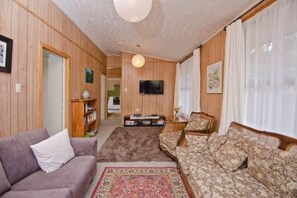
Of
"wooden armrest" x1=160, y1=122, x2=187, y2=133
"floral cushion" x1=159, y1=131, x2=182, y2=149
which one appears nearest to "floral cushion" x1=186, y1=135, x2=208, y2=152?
"floral cushion" x1=159, y1=131, x2=182, y2=149

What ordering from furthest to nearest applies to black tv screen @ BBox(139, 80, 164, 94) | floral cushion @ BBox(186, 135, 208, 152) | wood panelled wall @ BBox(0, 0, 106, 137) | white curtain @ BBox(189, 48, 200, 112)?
black tv screen @ BBox(139, 80, 164, 94) < white curtain @ BBox(189, 48, 200, 112) < floral cushion @ BBox(186, 135, 208, 152) < wood panelled wall @ BBox(0, 0, 106, 137)

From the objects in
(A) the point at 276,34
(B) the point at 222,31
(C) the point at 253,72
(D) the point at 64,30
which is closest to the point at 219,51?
(B) the point at 222,31

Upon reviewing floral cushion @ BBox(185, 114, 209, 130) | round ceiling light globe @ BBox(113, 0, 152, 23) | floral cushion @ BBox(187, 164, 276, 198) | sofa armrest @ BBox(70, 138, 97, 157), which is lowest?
floral cushion @ BBox(187, 164, 276, 198)

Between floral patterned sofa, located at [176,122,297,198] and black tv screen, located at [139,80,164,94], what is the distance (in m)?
3.96

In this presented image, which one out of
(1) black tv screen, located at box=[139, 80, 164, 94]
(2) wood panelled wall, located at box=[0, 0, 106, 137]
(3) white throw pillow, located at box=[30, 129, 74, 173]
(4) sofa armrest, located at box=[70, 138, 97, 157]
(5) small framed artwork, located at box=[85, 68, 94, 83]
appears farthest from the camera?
(1) black tv screen, located at box=[139, 80, 164, 94]

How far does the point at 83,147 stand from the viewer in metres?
2.16

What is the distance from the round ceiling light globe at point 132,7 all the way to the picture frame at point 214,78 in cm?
193

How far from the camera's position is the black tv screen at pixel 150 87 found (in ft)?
19.5

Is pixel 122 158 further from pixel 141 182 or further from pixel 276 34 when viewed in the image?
pixel 276 34

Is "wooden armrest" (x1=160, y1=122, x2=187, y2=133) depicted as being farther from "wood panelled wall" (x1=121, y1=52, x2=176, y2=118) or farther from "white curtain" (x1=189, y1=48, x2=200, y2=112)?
"wood panelled wall" (x1=121, y1=52, x2=176, y2=118)

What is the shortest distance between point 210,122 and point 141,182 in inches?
65.0

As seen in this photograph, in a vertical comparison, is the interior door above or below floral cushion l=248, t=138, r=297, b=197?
above

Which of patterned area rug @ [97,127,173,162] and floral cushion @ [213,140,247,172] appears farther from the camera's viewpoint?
patterned area rug @ [97,127,173,162]

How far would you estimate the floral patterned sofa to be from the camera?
126cm
